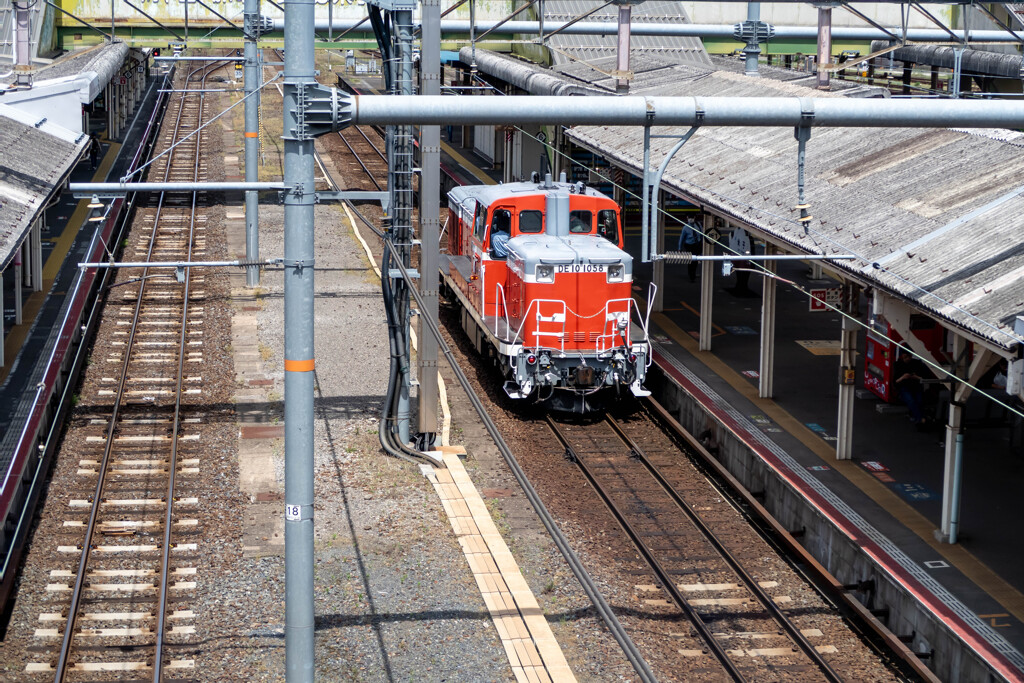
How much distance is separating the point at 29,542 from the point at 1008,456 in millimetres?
13679

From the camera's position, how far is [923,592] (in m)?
13.8

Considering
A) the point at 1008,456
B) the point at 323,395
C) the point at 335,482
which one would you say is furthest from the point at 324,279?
the point at 1008,456

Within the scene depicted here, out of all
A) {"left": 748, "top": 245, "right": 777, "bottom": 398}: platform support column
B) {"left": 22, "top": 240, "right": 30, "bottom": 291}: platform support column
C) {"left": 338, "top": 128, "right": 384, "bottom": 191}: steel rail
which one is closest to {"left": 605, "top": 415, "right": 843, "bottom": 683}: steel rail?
{"left": 748, "top": 245, "right": 777, "bottom": 398}: platform support column

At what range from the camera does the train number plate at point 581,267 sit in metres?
20.0

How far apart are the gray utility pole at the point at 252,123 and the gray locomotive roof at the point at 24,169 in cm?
349

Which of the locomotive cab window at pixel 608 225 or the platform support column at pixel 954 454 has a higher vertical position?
the locomotive cab window at pixel 608 225

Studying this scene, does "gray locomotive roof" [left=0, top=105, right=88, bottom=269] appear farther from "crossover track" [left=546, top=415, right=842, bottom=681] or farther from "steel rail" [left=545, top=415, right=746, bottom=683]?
"crossover track" [left=546, top=415, right=842, bottom=681]

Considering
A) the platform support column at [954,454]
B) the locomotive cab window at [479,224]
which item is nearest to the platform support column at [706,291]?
the locomotive cab window at [479,224]

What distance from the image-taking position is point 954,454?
14.9 m

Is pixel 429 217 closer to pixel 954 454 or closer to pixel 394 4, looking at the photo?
pixel 394 4

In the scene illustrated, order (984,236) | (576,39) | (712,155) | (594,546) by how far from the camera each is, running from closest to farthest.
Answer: (984,236) → (594,546) → (712,155) → (576,39)

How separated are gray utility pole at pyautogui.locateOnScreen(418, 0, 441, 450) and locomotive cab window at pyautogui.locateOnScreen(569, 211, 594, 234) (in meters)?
3.85

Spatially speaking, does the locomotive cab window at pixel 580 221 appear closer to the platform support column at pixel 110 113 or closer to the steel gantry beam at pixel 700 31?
the steel gantry beam at pixel 700 31

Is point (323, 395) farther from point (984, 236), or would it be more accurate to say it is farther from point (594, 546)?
point (984, 236)
